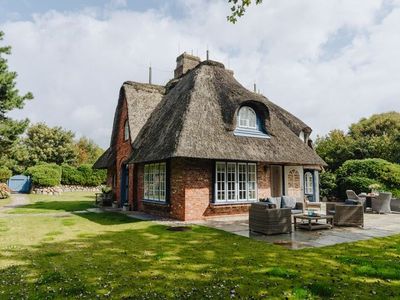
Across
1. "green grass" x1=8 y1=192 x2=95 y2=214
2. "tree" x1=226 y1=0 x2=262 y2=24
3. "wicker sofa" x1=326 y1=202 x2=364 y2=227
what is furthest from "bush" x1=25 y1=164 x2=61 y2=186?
"tree" x1=226 y1=0 x2=262 y2=24

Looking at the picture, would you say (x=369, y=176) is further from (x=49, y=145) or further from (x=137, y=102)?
(x=49, y=145)

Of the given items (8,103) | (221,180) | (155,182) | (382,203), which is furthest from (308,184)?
(8,103)

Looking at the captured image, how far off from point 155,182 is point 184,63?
32.1ft

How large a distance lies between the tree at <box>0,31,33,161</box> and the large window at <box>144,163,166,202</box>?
41.6 feet

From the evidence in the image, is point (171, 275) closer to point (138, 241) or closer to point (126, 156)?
point (138, 241)

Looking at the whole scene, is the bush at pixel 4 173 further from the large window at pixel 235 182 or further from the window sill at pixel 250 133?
the window sill at pixel 250 133

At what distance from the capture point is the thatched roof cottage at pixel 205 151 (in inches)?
505

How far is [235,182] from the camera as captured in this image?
14062 mm

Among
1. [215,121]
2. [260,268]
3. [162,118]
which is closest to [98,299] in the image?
[260,268]

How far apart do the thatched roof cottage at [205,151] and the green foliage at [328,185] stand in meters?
4.80

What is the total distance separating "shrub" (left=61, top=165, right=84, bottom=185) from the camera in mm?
33591

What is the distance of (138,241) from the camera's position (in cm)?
838

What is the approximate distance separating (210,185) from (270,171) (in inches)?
158

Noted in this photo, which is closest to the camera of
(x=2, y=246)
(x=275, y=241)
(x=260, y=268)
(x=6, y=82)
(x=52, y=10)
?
(x=260, y=268)
